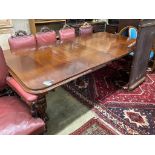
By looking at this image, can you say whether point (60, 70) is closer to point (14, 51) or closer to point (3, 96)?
point (3, 96)

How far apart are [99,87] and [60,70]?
46.3 inches

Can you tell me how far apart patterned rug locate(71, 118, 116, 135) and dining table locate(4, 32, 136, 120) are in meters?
0.63

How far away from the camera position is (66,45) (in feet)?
7.74

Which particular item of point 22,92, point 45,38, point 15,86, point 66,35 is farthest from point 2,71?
point 66,35

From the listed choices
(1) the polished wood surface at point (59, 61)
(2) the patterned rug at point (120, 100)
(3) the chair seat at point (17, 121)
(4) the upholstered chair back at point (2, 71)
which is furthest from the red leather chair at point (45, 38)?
(3) the chair seat at point (17, 121)

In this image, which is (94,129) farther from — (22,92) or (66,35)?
(66,35)

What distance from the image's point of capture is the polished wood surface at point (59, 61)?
1.40m

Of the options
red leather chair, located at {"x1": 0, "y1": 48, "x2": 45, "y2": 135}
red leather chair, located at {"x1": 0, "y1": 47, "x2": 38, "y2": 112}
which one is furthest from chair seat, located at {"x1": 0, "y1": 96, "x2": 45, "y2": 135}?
red leather chair, located at {"x1": 0, "y1": 47, "x2": 38, "y2": 112}

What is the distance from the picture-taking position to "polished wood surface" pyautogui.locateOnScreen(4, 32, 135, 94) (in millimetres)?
1402

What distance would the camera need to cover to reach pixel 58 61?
178 cm
